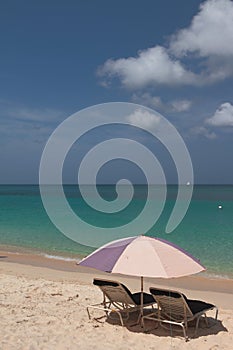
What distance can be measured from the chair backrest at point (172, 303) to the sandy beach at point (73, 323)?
304mm

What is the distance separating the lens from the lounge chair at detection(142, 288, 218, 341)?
646 centimetres

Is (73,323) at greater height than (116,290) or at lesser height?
lesser

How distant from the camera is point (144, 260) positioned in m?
6.46

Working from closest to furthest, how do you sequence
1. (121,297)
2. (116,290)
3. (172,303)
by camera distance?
(172,303)
(116,290)
(121,297)

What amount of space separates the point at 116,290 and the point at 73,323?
93 cm

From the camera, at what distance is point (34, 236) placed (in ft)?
79.4

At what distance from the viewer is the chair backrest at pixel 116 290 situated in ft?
22.9

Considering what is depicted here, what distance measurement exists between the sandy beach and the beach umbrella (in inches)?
41.3

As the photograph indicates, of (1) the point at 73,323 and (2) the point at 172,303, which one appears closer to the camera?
(2) the point at 172,303

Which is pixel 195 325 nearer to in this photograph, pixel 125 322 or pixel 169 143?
pixel 125 322

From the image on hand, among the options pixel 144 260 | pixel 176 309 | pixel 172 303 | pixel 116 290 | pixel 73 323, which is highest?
pixel 144 260

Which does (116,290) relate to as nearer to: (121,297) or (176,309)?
(121,297)

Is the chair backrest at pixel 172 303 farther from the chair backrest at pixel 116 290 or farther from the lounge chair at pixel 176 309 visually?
the chair backrest at pixel 116 290

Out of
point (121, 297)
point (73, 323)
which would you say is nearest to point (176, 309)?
point (121, 297)
